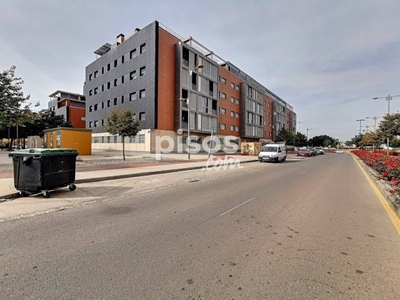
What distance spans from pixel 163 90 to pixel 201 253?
31.6 meters

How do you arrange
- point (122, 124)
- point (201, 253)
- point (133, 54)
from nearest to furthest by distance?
point (201, 253) → point (122, 124) → point (133, 54)

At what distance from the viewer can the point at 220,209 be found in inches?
216

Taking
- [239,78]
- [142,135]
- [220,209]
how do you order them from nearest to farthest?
[220,209]
[142,135]
[239,78]

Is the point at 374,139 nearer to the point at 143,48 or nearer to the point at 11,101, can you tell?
the point at 143,48

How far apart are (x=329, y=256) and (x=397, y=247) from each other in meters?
1.30

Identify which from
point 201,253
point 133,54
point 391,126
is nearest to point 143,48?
point 133,54

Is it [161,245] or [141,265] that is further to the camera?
[161,245]

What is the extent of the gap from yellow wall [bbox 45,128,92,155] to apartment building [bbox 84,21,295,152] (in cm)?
894

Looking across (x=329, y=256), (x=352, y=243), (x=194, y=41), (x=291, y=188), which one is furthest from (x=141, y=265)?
(x=194, y=41)

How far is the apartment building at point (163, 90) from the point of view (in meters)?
32.0

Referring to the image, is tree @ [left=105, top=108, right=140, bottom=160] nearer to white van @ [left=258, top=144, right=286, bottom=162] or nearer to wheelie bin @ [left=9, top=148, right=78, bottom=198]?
wheelie bin @ [left=9, top=148, right=78, bottom=198]

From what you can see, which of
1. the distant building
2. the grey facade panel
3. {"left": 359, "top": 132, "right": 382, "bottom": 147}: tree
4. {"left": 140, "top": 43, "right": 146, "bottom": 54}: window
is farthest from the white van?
the distant building

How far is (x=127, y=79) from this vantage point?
36938 millimetres

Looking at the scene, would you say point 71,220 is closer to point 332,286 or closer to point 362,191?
point 332,286
